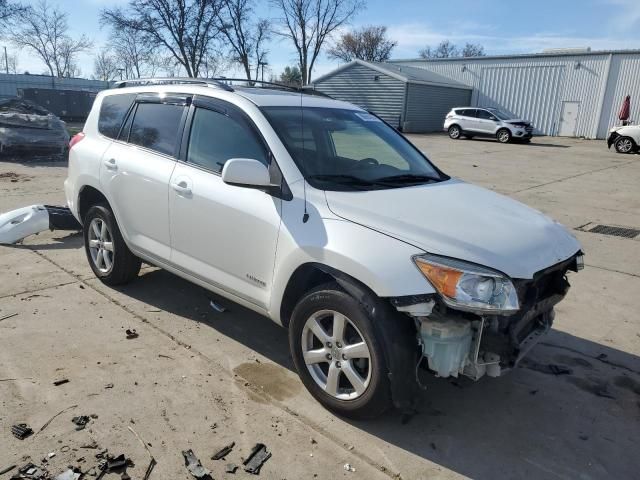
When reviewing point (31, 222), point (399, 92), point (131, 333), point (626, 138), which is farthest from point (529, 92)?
point (131, 333)

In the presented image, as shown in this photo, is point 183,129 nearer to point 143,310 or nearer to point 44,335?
point 143,310

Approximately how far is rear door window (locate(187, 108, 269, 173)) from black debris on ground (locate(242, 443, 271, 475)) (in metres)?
1.73

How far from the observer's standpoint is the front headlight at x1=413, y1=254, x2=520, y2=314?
102 inches

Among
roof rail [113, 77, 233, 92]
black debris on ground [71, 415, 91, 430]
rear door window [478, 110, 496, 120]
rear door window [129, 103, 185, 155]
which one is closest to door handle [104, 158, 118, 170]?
rear door window [129, 103, 185, 155]

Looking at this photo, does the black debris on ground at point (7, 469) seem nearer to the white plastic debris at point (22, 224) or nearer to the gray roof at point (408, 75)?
the white plastic debris at point (22, 224)

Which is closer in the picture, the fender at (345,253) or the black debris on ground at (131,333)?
the fender at (345,253)

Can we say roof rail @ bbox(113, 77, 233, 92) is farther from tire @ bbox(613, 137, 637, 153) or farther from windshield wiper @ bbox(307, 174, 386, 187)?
tire @ bbox(613, 137, 637, 153)

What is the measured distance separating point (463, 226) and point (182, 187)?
203cm

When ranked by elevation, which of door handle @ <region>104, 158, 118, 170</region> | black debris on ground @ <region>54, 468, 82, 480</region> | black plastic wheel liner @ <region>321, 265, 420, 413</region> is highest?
door handle @ <region>104, 158, 118, 170</region>

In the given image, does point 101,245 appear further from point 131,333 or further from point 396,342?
point 396,342

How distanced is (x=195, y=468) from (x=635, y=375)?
122 inches

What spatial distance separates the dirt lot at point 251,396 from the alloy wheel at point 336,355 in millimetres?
196

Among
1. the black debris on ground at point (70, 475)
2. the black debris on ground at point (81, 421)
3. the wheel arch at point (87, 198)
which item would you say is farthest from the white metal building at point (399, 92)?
the black debris on ground at point (70, 475)

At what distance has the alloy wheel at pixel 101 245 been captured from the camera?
478cm
